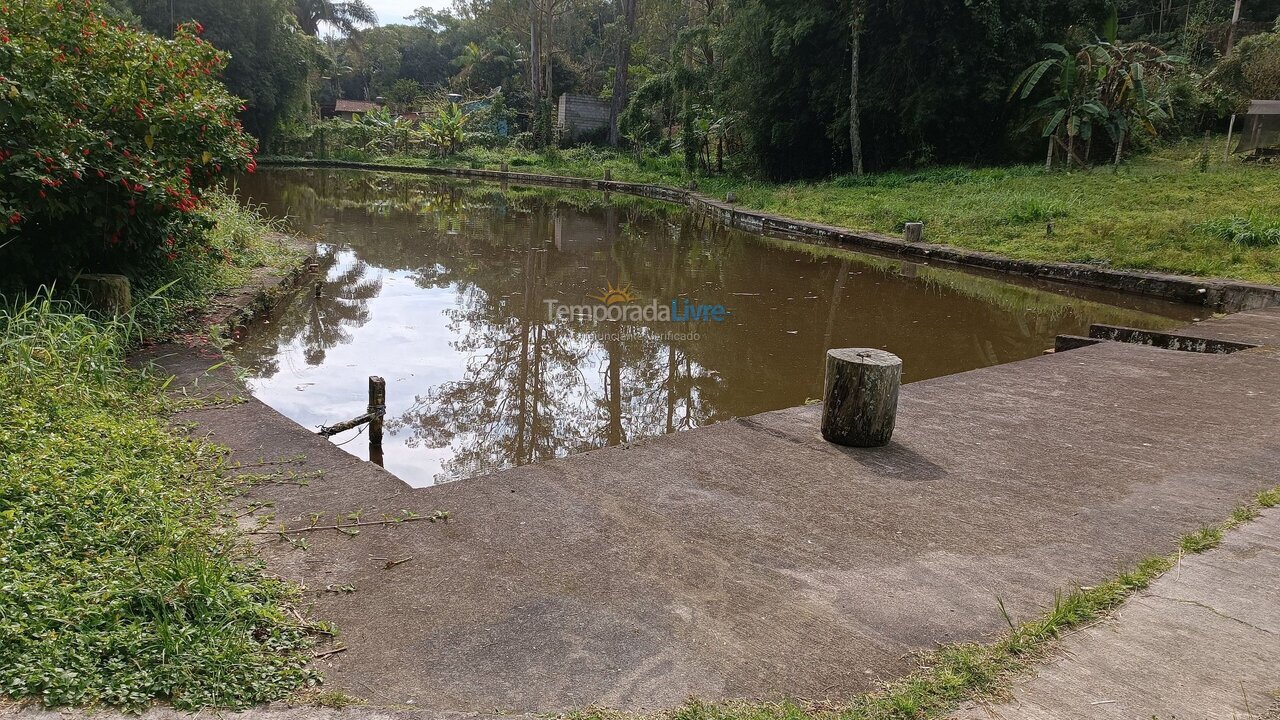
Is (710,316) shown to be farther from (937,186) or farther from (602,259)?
(937,186)

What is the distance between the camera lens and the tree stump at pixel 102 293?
5.71 m

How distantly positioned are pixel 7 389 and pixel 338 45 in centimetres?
5467

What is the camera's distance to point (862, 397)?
4.34 meters

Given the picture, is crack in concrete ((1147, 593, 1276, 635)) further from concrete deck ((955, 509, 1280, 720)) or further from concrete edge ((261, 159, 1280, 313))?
concrete edge ((261, 159, 1280, 313))

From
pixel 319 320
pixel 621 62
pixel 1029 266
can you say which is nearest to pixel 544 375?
pixel 319 320

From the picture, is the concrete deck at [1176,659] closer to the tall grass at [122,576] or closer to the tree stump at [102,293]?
the tall grass at [122,576]

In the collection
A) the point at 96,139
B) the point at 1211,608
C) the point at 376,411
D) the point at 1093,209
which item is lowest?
the point at 376,411

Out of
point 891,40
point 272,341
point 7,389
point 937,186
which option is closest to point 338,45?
point 891,40

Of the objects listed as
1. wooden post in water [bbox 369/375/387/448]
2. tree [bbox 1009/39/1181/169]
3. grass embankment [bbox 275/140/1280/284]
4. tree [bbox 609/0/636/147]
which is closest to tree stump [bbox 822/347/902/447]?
wooden post in water [bbox 369/375/387/448]

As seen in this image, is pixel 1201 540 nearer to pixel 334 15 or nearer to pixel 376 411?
pixel 376 411

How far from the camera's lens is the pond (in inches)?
237

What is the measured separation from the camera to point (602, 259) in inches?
495

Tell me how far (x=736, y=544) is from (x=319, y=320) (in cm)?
643

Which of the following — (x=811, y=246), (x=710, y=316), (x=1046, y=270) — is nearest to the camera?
(x=710, y=316)
